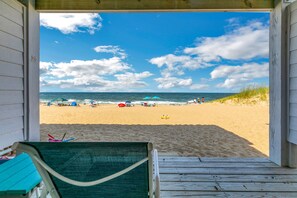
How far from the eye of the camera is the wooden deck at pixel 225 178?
1868mm

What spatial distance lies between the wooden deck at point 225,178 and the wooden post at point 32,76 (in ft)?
5.97

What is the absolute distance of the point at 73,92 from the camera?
38.7m

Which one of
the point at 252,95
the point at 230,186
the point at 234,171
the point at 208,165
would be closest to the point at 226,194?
the point at 230,186

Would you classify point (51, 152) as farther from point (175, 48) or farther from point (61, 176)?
point (175, 48)

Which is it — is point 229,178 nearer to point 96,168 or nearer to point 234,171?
point 234,171

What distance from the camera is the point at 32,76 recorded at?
264cm

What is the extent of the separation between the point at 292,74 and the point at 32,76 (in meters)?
3.35

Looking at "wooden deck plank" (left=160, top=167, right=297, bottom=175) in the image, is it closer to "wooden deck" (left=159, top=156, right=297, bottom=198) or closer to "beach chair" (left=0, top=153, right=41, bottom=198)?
"wooden deck" (left=159, top=156, right=297, bottom=198)

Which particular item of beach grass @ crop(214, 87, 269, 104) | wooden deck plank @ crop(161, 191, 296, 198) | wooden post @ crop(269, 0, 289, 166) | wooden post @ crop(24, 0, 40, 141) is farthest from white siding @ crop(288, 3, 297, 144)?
beach grass @ crop(214, 87, 269, 104)

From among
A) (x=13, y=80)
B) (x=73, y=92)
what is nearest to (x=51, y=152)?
(x=13, y=80)

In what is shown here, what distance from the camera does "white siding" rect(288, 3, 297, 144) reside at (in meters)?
2.38

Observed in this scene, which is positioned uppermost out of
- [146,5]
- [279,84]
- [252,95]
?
[146,5]

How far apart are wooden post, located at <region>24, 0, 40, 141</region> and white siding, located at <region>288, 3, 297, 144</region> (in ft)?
10.9

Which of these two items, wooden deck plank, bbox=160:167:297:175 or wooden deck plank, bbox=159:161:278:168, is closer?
wooden deck plank, bbox=160:167:297:175
